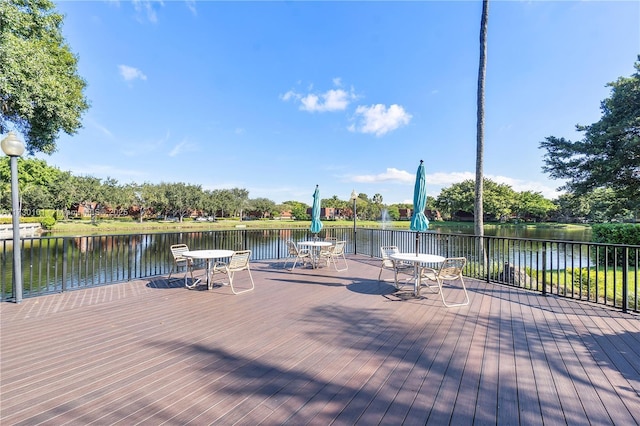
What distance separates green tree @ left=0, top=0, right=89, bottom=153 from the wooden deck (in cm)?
513

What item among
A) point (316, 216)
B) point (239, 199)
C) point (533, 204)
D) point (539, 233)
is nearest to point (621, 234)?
point (316, 216)

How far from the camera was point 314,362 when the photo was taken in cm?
226

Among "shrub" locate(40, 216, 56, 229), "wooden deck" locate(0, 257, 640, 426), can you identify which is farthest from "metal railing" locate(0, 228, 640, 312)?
"shrub" locate(40, 216, 56, 229)

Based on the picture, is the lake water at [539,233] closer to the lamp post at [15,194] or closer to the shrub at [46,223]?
the lamp post at [15,194]

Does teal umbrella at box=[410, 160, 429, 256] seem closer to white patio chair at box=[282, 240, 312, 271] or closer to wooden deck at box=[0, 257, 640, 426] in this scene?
wooden deck at box=[0, 257, 640, 426]

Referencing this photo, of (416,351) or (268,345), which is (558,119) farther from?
(268,345)

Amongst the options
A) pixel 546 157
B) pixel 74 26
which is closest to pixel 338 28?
pixel 74 26

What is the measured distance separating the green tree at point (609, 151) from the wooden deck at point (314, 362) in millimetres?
9929

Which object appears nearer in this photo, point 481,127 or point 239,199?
point 481,127

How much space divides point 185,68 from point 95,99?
14.6ft

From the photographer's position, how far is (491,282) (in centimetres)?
533

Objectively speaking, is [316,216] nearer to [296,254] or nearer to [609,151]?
[296,254]

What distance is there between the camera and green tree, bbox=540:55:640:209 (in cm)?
977

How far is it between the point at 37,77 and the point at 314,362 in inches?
339
